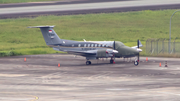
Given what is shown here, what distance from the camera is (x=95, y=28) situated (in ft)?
239

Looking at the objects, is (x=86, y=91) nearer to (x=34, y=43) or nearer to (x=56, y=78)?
(x=56, y=78)

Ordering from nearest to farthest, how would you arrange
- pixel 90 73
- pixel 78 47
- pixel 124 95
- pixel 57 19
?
pixel 124 95 → pixel 90 73 → pixel 78 47 → pixel 57 19

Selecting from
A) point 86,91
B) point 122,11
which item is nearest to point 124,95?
point 86,91

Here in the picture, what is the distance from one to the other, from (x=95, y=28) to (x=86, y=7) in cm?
892

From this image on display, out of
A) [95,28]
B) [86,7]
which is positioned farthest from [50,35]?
[86,7]

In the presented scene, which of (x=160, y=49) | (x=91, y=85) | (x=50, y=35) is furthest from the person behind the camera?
(x=160, y=49)

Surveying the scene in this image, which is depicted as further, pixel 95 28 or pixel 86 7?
pixel 86 7

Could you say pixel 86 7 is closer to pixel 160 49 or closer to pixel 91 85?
pixel 160 49

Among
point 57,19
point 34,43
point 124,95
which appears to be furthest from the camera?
point 57,19

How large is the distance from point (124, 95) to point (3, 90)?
8.52 m

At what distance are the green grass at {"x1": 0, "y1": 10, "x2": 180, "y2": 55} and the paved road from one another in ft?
4.35

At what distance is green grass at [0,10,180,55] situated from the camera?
216ft

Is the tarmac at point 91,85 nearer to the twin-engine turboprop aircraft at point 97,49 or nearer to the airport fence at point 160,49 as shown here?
the twin-engine turboprop aircraft at point 97,49

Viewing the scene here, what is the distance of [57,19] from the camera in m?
77.2
